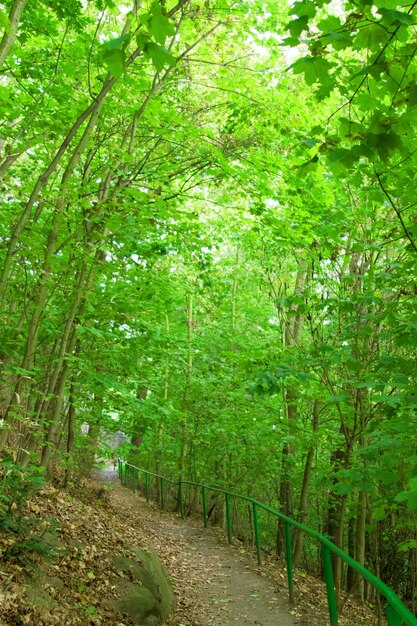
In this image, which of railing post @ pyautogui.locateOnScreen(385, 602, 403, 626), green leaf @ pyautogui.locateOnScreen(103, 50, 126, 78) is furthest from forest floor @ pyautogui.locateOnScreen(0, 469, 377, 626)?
green leaf @ pyautogui.locateOnScreen(103, 50, 126, 78)

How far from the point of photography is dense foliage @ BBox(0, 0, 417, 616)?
346 cm

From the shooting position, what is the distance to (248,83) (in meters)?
7.62

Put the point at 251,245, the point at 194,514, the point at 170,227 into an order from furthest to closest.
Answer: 1. the point at 194,514
2. the point at 251,245
3. the point at 170,227

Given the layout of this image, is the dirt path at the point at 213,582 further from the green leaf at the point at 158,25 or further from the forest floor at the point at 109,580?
the green leaf at the point at 158,25

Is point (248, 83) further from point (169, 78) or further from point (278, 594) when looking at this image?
point (278, 594)

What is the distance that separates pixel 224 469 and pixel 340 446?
6468 mm

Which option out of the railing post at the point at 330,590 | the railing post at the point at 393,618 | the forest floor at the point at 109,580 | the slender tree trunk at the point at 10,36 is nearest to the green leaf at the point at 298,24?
the slender tree trunk at the point at 10,36

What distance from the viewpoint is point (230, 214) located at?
32.1 ft

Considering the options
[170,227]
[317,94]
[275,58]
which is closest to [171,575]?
[170,227]

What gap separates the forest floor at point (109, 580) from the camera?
14.4 ft

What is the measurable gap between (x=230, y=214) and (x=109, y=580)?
672 centimetres

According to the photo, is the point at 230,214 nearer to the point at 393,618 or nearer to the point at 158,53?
the point at 158,53

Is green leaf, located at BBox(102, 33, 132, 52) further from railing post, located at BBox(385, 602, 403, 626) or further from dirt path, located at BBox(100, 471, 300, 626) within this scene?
dirt path, located at BBox(100, 471, 300, 626)

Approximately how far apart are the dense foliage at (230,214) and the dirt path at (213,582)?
1554mm
